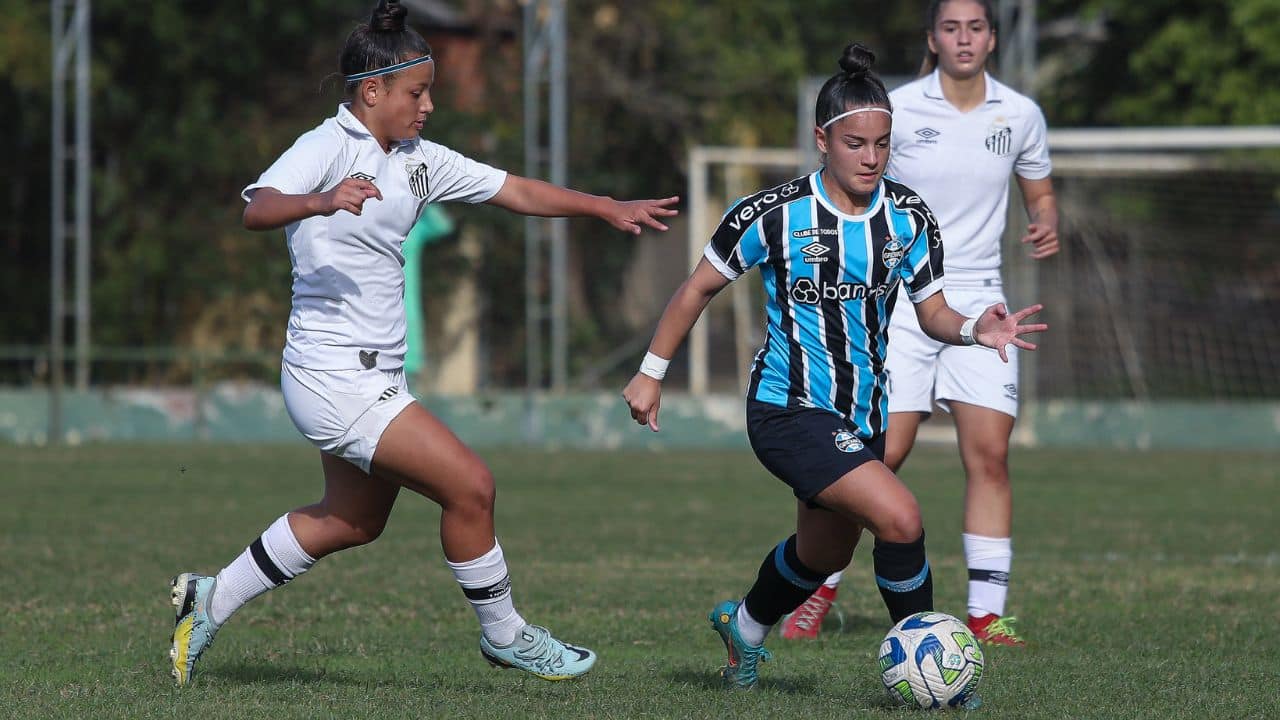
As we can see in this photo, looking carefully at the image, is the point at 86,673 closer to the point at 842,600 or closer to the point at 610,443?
the point at 842,600

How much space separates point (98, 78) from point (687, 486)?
1356cm

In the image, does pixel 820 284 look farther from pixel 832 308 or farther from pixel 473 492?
pixel 473 492

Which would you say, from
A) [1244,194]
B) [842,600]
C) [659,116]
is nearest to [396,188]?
[842,600]

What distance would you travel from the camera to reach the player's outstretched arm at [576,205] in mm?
5699

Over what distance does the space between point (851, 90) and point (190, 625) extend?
2.73m

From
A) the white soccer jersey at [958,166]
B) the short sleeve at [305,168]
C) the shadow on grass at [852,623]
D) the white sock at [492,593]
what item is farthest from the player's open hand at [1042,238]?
the short sleeve at [305,168]

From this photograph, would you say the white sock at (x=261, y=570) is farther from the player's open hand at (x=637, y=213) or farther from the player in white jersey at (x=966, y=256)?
the player in white jersey at (x=966, y=256)

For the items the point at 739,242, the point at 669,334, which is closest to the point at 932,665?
the point at 669,334

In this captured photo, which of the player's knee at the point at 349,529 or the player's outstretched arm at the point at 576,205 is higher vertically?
the player's outstretched arm at the point at 576,205

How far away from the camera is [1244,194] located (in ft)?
77.3

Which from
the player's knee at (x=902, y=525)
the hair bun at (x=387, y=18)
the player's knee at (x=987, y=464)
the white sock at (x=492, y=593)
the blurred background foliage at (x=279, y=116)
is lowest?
the white sock at (x=492, y=593)

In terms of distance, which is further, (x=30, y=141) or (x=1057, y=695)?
(x=30, y=141)

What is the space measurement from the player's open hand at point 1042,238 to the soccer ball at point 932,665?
2400 mm

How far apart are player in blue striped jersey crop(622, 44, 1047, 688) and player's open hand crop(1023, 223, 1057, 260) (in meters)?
1.68
